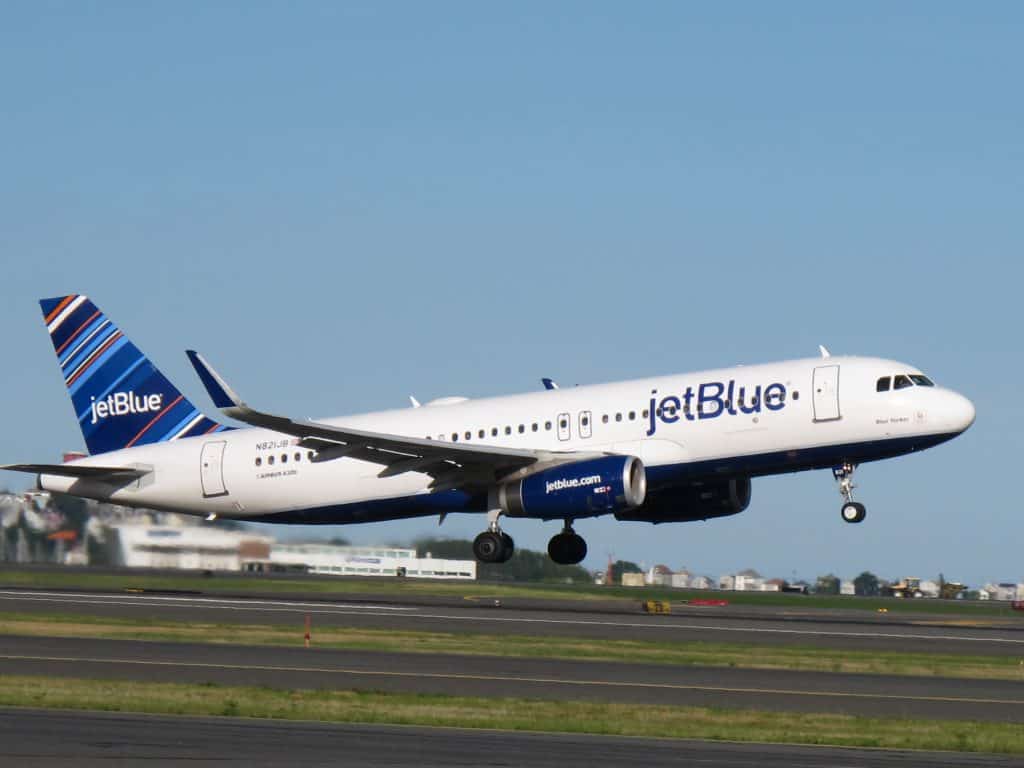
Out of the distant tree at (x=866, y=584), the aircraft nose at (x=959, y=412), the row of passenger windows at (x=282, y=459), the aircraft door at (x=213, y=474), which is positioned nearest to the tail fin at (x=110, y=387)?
the aircraft door at (x=213, y=474)

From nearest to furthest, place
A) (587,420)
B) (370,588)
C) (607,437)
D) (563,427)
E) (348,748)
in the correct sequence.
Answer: (348,748), (607,437), (587,420), (563,427), (370,588)

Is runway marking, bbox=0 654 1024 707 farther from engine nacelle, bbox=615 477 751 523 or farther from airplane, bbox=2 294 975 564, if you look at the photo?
engine nacelle, bbox=615 477 751 523

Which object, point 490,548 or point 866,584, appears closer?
point 490,548

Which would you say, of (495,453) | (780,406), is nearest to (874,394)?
(780,406)

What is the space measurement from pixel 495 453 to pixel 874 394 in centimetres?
1021

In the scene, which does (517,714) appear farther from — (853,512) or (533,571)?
(533,571)

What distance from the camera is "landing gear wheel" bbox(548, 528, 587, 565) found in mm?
47312

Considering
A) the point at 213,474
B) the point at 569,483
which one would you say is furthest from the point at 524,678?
the point at 213,474

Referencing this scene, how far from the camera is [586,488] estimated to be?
4166 cm

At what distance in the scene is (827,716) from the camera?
2102cm

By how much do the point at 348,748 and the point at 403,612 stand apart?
22784 millimetres

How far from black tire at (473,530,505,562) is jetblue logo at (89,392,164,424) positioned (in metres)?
12.4

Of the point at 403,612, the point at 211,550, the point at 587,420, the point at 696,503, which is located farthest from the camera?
the point at 211,550

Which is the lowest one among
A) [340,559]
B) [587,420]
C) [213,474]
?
[340,559]
